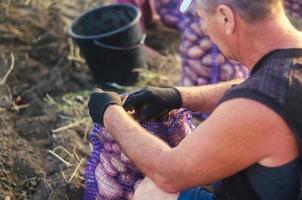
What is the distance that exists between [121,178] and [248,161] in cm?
60

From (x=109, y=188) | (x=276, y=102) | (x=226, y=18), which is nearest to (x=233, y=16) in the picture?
(x=226, y=18)

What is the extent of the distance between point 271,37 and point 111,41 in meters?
1.64

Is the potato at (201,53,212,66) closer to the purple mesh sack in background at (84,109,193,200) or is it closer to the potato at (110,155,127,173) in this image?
the purple mesh sack in background at (84,109,193,200)

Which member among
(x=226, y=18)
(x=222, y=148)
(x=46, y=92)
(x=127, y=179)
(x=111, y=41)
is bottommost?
(x=46, y=92)

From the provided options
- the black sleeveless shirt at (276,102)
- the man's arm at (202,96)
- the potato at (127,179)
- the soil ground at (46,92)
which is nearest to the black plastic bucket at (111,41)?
the soil ground at (46,92)

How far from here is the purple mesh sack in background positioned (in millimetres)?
1981

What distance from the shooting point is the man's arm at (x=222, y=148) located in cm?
146

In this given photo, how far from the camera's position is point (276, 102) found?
4.77ft

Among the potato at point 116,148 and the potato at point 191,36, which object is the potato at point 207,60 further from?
the potato at point 116,148

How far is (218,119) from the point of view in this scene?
4.85 ft

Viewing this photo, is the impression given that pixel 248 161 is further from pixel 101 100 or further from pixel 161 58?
pixel 161 58

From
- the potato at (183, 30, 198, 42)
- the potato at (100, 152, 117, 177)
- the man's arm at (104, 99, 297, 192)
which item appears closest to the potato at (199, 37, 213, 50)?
the potato at (183, 30, 198, 42)

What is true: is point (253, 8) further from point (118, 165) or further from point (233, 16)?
point (118, 165)

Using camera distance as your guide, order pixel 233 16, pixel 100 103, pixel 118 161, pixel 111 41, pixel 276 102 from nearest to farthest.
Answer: pixel 276 102
pixel 233 16
pixel 100 103
pixel 118 161
pixel 111 41
